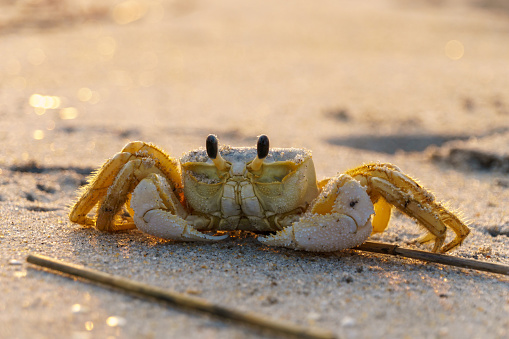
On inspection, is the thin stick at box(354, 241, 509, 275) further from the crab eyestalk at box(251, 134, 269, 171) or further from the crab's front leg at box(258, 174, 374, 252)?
the crab eyestalk at box(251, 134, 269, 171)

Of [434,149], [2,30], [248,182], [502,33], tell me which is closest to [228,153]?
[248,182]

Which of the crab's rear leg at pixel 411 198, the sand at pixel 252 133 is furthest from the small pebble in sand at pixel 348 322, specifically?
the crab's rear leg at pixel 411 198

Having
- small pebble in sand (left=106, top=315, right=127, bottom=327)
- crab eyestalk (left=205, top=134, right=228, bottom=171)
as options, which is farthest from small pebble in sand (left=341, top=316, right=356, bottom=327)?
crab eyestalk (left=205, top=134, right=228, bottom=171)

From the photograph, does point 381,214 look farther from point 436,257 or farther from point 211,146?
point 211,146

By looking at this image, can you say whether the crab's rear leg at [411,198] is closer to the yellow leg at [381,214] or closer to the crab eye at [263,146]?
the yellow leg at [381,214]

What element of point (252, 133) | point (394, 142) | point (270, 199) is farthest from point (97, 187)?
point (394, 142)
